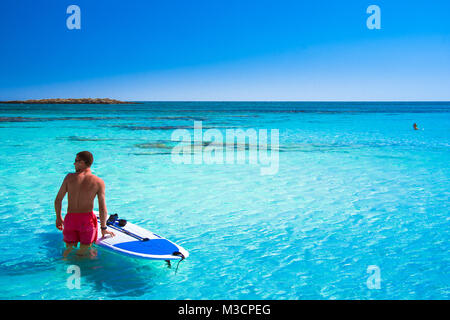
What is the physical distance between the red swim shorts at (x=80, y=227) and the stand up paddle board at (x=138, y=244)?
0.38 metres

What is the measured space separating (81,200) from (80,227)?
433 millimetres

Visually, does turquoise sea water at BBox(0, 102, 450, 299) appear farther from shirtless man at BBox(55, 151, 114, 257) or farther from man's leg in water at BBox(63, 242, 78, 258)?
shirtless man at BBox(55, 151, 114, 257)

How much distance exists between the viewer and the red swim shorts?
5168mm

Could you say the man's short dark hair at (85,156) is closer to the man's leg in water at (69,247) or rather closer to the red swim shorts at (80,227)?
the red swim shorts at (80,227)

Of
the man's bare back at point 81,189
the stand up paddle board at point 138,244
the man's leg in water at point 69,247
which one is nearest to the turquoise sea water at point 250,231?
the man's leg in water at point 69,247

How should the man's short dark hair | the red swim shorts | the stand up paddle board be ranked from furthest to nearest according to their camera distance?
the stand up paddle board < the red swim shorts < the man's short dark hair

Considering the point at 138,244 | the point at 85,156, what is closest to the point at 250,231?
the point at 138,244

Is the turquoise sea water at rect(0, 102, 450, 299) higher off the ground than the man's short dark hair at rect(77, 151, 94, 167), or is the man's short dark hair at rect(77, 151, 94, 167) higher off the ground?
the man's short dark hair at rect(77, 151, 94, 167)

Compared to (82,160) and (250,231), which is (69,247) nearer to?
(82,160)

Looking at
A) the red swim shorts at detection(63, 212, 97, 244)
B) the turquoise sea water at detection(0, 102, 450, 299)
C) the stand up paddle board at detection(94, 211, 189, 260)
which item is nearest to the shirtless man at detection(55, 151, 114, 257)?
the red swim shorts at detection(63, 212, 97, 244)

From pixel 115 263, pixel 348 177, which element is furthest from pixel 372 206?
pixel 115 263

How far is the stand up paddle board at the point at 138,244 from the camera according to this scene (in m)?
5.27

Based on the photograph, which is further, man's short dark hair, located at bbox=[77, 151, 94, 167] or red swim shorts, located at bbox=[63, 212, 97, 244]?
red swim shorts, located at bbox=[63, 212, 97, 244]
